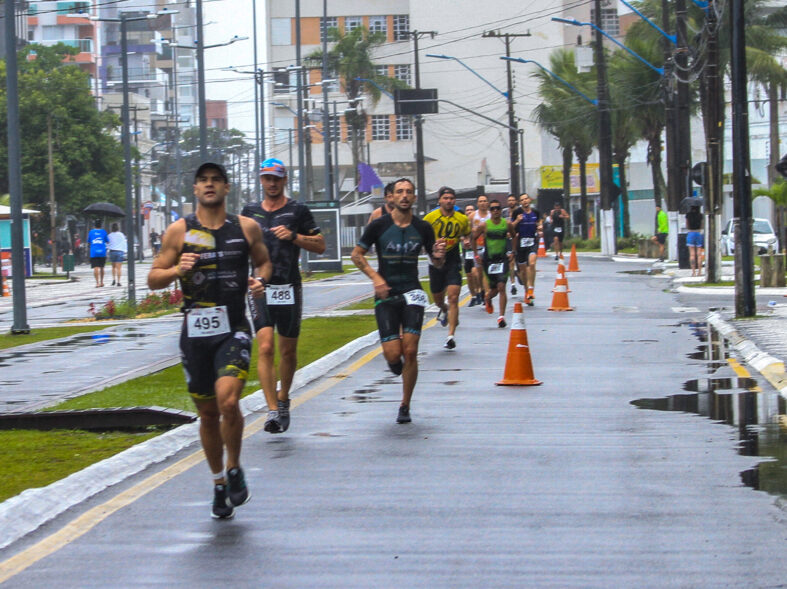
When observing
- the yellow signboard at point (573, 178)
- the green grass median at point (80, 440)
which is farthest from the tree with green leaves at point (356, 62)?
the green grass median at point (80, 440)

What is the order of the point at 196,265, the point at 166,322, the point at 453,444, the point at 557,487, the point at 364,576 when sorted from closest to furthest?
the point at 364,576
the point at 196,265
the point at 557,487
the point at 453,444
the point at 166,322

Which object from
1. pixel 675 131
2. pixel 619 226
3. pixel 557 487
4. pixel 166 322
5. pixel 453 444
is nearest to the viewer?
pixel 557 487

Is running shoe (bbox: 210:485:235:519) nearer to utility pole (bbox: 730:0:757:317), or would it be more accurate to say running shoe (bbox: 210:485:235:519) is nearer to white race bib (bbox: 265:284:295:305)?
white race bib (bbox: 265:284:295:305)

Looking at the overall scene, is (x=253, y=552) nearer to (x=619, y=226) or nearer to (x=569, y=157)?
→ (x=619, y=226)

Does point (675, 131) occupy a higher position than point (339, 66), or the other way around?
point (339, 66)

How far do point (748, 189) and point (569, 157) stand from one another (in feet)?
187

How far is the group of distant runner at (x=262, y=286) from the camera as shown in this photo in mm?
7559

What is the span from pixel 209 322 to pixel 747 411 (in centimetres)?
534

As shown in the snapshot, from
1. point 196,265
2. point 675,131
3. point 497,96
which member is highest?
point 497,96

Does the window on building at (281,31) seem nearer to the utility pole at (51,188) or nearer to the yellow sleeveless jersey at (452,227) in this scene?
the utility pole at (51,188)

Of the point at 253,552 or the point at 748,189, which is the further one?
the point at 748,189

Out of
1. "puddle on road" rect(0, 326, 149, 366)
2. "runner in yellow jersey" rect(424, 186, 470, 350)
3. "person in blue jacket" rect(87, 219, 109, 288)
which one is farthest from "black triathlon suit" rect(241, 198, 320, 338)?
"person in blue jacket" rect(87, 219, 109, 288)

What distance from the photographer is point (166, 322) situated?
25.1 metres

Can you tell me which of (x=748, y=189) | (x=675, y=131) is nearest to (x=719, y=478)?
(x=748, y=189)
